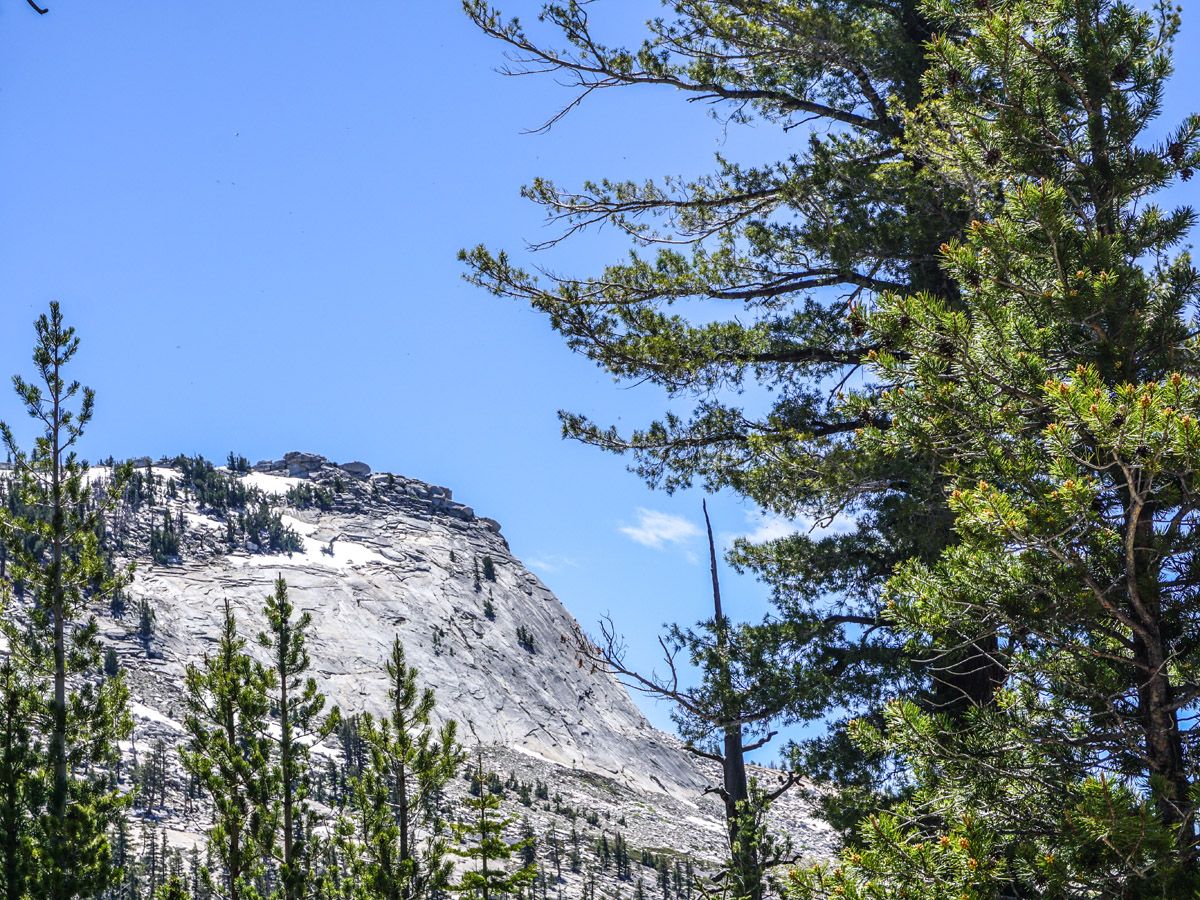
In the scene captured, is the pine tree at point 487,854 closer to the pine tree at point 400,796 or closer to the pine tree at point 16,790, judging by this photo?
the pine tree at point 400,796

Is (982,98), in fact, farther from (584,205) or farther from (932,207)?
(584,205)

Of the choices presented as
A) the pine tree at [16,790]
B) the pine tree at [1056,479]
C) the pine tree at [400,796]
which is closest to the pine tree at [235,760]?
the pine tree at [400,796]

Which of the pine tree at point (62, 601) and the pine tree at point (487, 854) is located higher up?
the pine tree at point (62, 601)

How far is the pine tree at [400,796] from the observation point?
13633mm

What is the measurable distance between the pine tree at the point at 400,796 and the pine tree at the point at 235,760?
4.59ft

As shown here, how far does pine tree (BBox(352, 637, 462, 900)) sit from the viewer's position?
13633mm

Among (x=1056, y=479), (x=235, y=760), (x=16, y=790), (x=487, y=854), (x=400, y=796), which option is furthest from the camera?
(x=487, y=854)

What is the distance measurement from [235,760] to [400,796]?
2.69m

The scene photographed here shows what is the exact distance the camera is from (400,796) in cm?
1502

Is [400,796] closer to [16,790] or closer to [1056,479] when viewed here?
[16,790]

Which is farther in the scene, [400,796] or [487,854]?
[487,854]

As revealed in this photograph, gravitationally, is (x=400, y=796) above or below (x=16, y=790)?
below

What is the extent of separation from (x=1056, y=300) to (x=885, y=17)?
23.2 feet

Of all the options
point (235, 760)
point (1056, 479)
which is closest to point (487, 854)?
point (235, 760)
